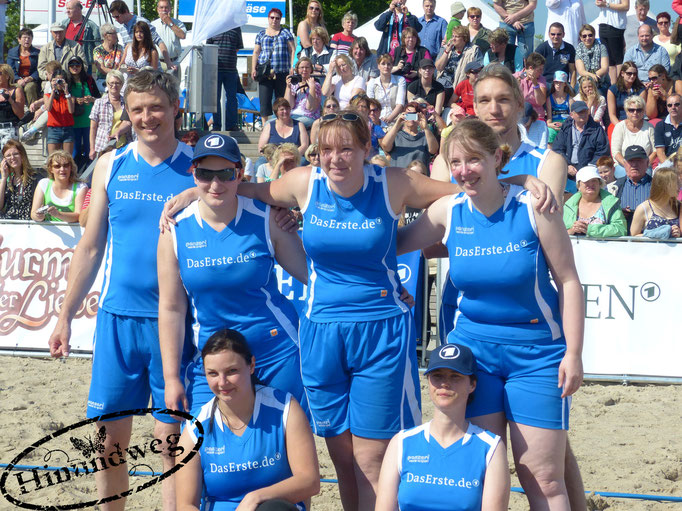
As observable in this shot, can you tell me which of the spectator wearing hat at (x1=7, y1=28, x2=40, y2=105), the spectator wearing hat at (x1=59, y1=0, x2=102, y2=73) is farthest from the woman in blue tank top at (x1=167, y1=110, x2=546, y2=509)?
the spectator wearing hat at (x1=7, y1=28, x2=40, y2=105)

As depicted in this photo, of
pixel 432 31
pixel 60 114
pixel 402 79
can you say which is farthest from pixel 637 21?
pixel 60 114

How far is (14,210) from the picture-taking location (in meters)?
9.41

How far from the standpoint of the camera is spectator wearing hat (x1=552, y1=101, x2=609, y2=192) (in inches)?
413

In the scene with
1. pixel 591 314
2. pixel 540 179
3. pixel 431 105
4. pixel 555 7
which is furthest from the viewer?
pixel 555 7

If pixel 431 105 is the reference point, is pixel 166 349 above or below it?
below

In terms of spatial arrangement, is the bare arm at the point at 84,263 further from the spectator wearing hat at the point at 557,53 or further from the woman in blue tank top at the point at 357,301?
the spectator wearing hat at the point at 557,53

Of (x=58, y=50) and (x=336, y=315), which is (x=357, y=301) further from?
(x=58, y=50)

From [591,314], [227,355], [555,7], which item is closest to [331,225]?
[227,355]

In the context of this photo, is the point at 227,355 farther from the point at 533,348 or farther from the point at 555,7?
the point at 555,7

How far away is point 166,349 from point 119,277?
1.55ft

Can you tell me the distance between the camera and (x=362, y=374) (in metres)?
3.83

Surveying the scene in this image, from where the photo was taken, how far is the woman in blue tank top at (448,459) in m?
3.59

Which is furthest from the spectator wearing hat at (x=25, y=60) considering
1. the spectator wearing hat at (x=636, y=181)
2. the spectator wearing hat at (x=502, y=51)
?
the spectator wearing hat at (x=636, y=181)

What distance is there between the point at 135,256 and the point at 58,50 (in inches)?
408
